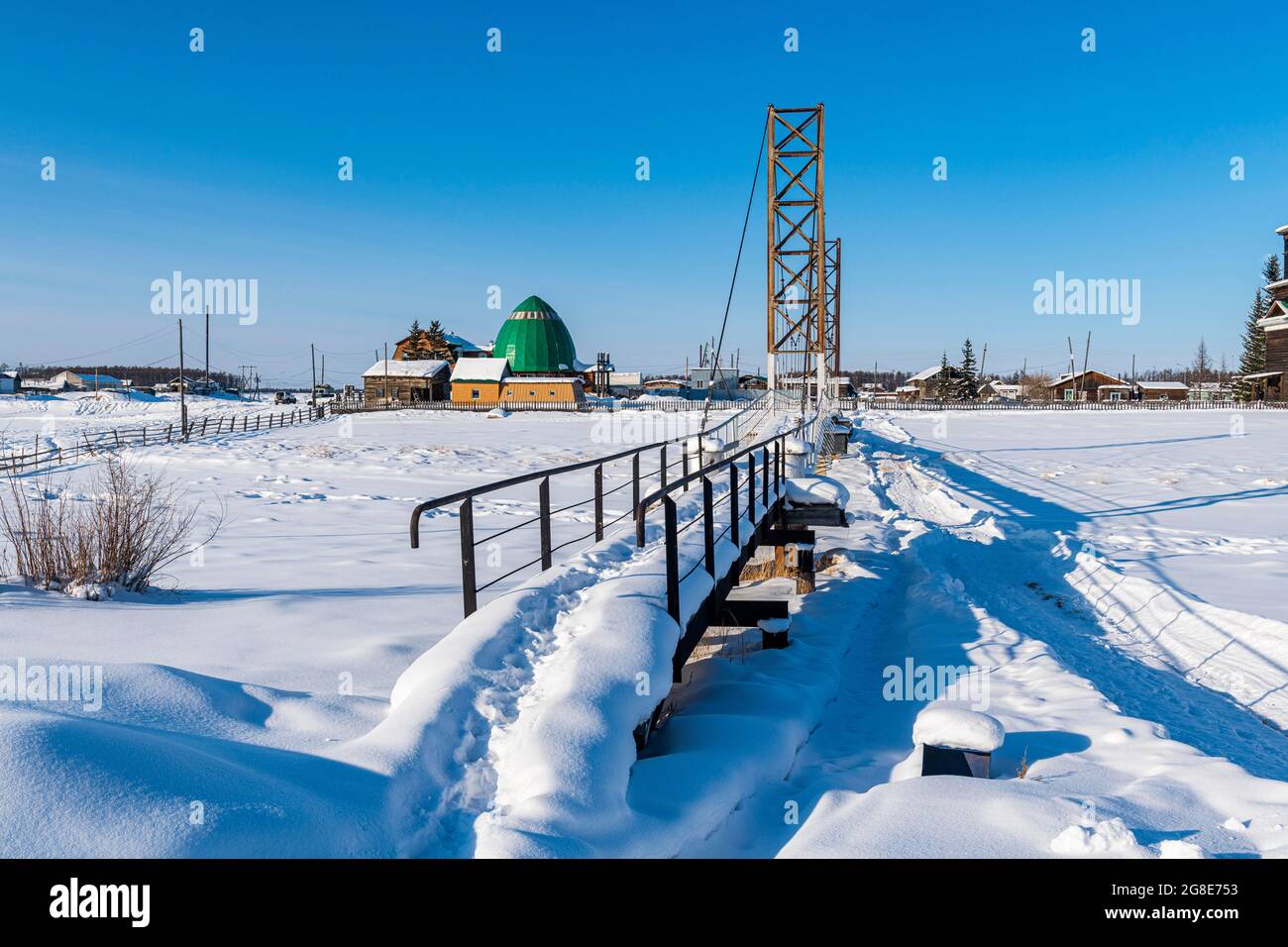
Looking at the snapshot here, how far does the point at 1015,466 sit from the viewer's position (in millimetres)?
23766

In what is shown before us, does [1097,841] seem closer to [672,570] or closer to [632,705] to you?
[632,705]

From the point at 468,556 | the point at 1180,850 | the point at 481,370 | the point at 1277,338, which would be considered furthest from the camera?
the point at 481,370

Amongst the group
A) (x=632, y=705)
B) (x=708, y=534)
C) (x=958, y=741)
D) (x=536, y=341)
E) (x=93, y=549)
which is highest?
(x=536, y=341)

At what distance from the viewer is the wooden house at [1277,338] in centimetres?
5131

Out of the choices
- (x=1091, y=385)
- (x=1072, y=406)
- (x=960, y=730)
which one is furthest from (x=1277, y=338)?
(x=960, y=730)

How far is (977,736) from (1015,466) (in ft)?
71.8

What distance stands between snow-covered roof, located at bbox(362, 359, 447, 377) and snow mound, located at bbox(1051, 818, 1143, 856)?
226 feet

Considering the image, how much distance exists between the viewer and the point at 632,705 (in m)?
3.73

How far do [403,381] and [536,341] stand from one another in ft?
40.4

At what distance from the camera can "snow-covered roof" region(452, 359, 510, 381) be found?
214 feet

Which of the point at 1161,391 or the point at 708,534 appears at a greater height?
the point at 1161,391

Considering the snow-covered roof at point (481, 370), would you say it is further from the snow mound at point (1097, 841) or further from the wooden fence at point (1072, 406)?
the snow mound at point (1097, 841)

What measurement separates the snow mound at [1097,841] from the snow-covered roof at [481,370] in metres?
64.3

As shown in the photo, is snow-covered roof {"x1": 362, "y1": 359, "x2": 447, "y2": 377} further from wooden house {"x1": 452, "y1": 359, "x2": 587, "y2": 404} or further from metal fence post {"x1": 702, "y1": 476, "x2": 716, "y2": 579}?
metal fence post {"x1": 702, "y1": 476, "x2": 716, "y2": 579}
